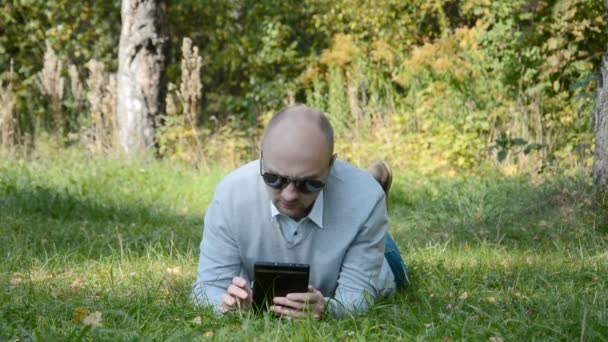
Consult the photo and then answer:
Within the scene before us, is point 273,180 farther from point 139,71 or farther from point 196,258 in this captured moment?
point 139,71

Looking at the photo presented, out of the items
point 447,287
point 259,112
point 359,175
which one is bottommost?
point 259,112

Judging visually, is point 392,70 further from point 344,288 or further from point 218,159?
point 344,288

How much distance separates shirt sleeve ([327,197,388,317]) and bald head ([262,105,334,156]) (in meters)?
0.42

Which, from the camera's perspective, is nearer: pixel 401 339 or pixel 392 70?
pixel 401 339

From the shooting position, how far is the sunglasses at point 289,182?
3.15 m

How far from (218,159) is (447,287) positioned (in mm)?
6255

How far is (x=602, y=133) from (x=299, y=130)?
3283 mm

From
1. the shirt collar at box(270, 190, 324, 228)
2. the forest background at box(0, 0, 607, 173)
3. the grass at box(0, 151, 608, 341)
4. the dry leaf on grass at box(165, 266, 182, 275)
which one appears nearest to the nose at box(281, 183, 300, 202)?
the shirt collar at box(270, 190, 324, 228)

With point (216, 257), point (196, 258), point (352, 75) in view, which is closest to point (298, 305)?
point (216, 257)

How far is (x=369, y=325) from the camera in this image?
10.4ft

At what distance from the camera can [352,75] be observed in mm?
13531

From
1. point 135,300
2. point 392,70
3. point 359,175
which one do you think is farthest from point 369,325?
point 392,70

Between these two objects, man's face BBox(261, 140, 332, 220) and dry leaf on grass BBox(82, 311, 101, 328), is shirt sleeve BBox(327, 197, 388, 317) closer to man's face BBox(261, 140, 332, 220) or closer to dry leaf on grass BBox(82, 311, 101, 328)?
man's face BBox(261, 140, 332, 220)

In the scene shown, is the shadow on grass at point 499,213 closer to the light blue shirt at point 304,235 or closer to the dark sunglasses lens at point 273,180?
the light blue shirt at point 304,235
